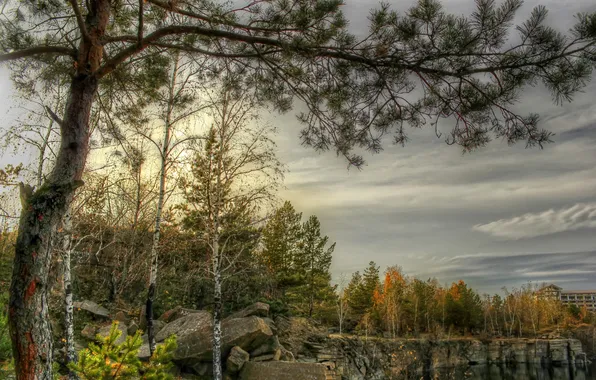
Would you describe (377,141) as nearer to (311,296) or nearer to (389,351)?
(389,351)

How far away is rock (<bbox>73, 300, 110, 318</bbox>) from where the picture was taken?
46.6 ft

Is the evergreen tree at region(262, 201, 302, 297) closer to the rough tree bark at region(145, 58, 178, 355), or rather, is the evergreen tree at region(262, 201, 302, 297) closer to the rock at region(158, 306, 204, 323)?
the rock at region(158, 306, 204, 323)

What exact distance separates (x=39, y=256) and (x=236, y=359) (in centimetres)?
950

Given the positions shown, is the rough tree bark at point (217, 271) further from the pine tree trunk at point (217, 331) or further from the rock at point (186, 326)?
the rock at point (186, 326)

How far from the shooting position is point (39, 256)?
3.60 metres

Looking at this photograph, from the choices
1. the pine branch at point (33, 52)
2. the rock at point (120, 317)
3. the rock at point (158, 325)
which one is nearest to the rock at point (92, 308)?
the rock at point (120, 317)

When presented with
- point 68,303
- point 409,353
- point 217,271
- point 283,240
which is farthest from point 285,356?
point 409,353

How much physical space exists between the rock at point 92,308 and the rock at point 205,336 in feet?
10.6

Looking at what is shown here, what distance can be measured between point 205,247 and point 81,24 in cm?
1388

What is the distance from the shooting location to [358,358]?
21391 mm

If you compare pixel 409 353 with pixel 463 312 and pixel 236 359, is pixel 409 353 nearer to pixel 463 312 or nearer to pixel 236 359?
pixel 236 359

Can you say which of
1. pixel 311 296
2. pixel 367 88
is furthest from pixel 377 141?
pixel 311 296

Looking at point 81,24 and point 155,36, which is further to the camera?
point 155,36

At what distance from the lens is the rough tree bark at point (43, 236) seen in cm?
342
